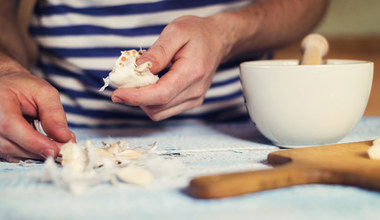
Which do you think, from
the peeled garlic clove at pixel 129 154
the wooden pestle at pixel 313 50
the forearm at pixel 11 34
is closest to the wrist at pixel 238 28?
the wooden pestle at pixel 313 50

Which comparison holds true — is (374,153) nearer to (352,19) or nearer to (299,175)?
(299,175)

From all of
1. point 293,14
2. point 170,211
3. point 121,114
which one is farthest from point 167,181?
point 293,14

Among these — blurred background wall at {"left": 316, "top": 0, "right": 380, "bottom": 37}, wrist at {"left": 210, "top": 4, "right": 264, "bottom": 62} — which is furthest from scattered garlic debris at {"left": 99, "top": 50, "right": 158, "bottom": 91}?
blurred background wall at {"left": 316, "top": 0, "right": 380, "bottom": 37}

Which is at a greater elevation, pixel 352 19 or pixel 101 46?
pixel 101 46

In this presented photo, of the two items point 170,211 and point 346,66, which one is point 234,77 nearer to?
point 346,66

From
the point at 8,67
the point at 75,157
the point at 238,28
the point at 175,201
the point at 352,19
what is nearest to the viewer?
the point at 175,201

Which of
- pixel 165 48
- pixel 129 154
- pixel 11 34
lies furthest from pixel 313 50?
pixel 11 34

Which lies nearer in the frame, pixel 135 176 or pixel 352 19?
pixel 135 176
